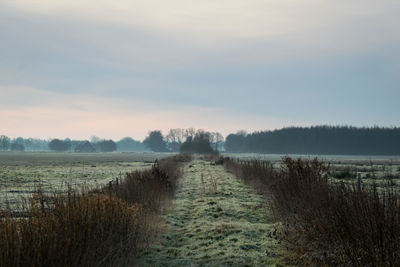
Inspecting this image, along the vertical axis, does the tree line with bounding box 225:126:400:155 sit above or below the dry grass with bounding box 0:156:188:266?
above

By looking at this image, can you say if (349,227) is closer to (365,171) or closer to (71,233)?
(71,233)

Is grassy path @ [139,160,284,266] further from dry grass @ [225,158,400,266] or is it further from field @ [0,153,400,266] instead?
dry grass @ [225,158,400,266]

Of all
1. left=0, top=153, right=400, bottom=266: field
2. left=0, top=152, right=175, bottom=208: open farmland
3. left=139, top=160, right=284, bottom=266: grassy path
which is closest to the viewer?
left=0, top=153, right=400, bottom=266: field

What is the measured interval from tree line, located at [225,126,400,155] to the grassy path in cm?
14788

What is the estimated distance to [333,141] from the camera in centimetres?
16062

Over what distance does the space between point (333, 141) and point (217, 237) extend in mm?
159973

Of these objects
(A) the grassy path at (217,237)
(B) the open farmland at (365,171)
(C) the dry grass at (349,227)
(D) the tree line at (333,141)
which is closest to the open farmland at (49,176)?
(A) the grassy path at (217,237)

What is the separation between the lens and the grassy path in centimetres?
812

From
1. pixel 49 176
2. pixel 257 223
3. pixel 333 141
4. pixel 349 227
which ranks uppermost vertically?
pixel 333 141

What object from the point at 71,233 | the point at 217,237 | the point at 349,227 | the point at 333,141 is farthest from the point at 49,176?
the point at 333,141

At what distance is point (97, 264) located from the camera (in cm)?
547

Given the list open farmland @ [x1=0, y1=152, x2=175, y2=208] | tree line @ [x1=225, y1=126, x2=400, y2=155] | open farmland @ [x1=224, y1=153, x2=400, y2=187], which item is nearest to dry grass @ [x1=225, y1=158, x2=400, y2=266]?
open farmland @ [x1=224, y1=153, x2=400, y2=187]

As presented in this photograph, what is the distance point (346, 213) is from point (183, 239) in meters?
4.99

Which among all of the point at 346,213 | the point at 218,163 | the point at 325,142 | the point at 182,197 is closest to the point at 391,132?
the point at 325,142
